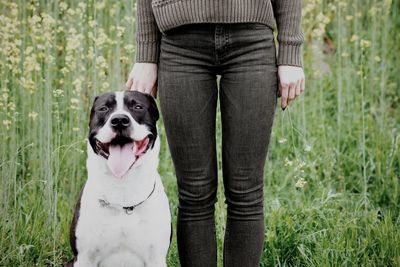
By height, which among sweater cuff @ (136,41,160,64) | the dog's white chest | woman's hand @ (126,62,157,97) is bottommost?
the dog's white chest

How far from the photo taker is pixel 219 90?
2.48 m

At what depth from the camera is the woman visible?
2350mm

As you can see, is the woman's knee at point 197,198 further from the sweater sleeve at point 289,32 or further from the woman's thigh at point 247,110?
the sweater sleeve at point 289,32

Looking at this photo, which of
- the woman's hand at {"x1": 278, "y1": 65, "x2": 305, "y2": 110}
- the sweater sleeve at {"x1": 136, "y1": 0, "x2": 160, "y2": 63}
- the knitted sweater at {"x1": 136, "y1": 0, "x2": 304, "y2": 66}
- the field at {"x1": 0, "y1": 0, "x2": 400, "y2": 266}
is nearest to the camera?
the knitted sweater at {"x1": 136, "y1": 0, "x2": 304, "y2": 66}

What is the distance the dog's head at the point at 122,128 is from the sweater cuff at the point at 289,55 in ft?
1.95

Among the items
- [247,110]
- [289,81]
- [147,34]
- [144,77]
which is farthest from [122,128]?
[289,81]

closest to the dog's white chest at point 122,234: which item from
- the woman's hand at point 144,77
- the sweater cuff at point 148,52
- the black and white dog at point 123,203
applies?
the black and white dog at point 123,203

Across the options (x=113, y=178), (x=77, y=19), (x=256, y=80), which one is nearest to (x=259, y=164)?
(x=256, y=80)

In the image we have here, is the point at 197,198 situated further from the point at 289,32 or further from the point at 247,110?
the point at 289,32

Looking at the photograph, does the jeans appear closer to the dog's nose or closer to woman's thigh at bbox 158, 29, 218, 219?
woman's thigh at bbox 158, 29, 218, 219

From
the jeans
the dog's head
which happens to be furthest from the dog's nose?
the jeans

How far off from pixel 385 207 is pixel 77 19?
2.21 meters

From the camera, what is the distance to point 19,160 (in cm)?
375

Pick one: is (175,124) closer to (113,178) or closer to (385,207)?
(113,178)
